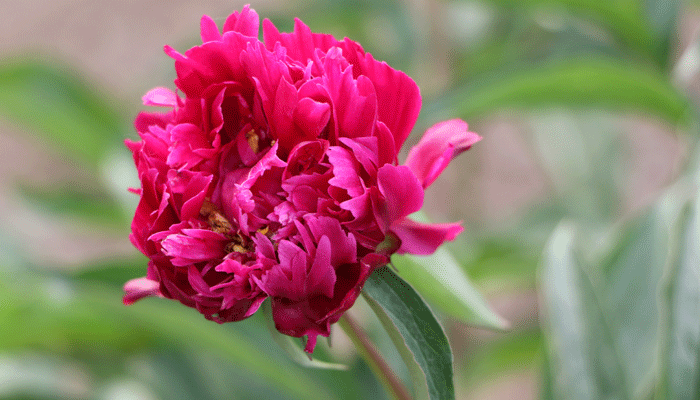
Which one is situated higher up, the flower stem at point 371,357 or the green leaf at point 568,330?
the flower stem at point 371,357

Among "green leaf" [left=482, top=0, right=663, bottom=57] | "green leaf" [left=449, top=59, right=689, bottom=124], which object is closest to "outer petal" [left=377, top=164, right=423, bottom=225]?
"green leaf" [left=449, top=59, right=689, bottom=124]

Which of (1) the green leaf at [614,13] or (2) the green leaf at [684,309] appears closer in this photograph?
(2) the green leaf at [684,309]

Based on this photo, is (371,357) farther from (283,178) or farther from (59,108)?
(59,108)

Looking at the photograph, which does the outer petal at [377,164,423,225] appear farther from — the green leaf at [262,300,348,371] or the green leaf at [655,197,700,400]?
the green leaf at [655,197,700,400]

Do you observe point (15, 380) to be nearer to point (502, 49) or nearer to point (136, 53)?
point (502, 49)

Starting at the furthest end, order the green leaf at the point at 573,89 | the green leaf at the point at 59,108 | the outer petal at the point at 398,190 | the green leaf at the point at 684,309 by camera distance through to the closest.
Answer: the green leaf at the point at 59,108
the green leaf at the point at 573,89
the green leaf at the point at 684,309
the outer petal at the point at 398,190

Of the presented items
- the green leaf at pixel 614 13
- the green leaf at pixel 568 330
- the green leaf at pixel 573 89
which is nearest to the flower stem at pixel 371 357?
the green leaf at pixel 568 330

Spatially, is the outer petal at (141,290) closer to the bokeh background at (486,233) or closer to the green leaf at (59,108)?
the bokeh background at (486,233)

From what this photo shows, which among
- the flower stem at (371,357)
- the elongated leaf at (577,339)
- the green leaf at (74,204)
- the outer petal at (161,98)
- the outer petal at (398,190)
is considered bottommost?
the green leaf at (74,204)
